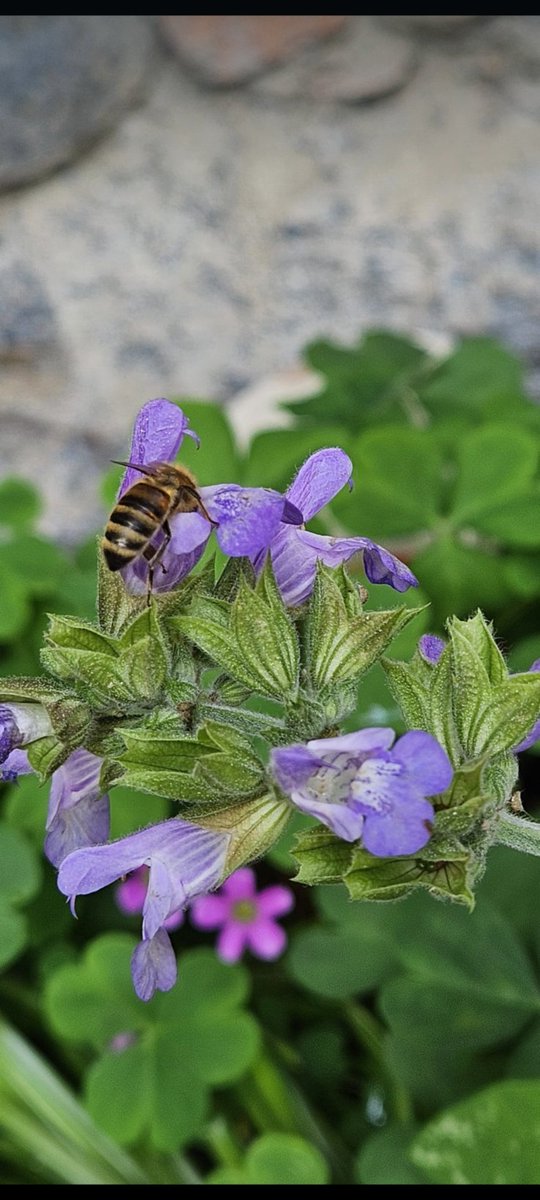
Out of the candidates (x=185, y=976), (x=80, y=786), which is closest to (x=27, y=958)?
(x=185, y=976)

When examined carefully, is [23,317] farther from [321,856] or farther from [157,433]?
[321,856]

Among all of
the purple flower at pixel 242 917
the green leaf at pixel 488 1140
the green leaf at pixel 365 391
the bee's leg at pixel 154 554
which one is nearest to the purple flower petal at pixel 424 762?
the bee's leg at pixel 154 554

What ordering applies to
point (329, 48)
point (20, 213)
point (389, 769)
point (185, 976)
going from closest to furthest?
point (389, 769)
point (185, 976)
point (329, 48)
point (20, 213)

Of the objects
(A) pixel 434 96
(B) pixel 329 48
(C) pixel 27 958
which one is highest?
(B) pixel 329 48

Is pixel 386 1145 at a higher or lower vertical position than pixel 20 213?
lower

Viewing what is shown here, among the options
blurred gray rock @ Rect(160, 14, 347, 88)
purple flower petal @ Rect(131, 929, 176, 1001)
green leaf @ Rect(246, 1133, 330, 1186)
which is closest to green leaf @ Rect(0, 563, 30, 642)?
green leaf @ Rect(246, 1133, 330, 1186)

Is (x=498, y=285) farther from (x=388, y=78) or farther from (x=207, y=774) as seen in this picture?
(x=207, y=774)

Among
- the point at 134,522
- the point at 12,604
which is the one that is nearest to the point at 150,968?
the point at 134,522
